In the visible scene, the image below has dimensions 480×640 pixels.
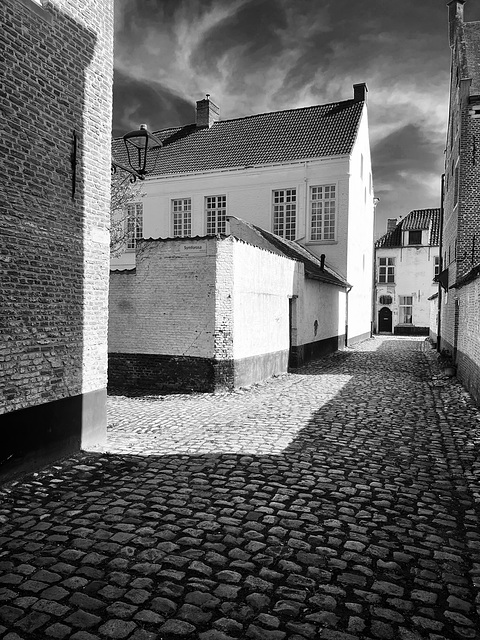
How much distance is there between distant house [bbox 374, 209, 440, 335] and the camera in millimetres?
41875

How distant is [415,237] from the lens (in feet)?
140

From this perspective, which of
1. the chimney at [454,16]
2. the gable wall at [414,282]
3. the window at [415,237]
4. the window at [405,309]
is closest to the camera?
the chimney at [454,16]

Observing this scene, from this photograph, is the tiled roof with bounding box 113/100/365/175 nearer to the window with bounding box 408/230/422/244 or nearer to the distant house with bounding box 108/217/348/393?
the distant house with bounding box 108/217/348/393

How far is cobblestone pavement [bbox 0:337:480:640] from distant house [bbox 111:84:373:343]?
17140 mm

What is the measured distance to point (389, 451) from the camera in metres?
6.78

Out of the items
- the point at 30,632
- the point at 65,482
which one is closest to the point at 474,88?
the point at 65,482

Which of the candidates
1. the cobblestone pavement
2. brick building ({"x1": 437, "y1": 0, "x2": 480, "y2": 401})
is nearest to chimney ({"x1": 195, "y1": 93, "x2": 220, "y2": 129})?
brick building ({"x1": 437, "y1": 0, "x2": 480, "y2": 401})

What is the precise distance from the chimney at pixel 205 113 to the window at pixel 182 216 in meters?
5.37

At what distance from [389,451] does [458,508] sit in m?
1.87

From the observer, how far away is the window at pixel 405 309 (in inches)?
1667

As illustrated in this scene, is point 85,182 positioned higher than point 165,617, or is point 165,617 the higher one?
point 85,182

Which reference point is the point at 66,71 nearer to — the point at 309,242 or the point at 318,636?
the point at 318,636

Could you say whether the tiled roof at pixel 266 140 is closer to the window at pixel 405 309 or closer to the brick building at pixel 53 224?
the brick building at pixel 53 224

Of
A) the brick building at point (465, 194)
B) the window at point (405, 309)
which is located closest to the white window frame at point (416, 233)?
the window at point (405, 309)
